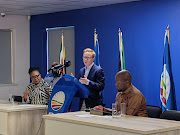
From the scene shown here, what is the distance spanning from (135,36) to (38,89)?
2.75 m

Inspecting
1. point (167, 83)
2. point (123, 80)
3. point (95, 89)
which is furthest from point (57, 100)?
point (167, 83)

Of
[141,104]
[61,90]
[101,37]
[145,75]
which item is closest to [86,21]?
[101,37]

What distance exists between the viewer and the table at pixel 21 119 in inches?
210

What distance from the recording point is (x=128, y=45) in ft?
25.5

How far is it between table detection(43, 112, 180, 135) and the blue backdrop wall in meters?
3.07

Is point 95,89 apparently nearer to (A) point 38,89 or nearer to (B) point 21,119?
(A) point 38,89

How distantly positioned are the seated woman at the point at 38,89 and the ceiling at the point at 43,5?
96.5 inches

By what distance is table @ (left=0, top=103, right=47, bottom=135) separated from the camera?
5344 mm

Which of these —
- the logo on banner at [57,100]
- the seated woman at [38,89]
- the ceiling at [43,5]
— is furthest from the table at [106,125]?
the ceiling at [43,5]

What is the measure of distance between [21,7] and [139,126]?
228 inches

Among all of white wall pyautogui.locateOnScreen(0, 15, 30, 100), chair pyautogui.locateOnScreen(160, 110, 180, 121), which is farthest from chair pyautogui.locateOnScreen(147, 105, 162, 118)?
white wall pyautogui.locateOnScreen(0, 15, 30, 100)

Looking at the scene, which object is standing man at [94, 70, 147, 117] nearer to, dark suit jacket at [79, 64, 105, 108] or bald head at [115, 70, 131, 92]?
bald head at [115, 70, 131, 92]

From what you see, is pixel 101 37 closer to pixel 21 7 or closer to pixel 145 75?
pixel 145 75

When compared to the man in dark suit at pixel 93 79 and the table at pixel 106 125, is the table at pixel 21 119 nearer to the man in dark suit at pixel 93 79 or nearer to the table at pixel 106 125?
the man in dark suit at pixel 93 79
